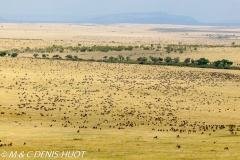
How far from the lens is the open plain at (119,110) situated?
26.2 metres

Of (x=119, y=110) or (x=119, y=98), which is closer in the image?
(x=119, y=110)

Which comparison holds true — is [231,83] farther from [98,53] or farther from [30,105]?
[98,53]

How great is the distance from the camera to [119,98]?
5044cm

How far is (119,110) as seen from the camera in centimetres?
4319

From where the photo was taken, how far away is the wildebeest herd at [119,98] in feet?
120

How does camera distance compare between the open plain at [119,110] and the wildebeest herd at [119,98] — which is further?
the wildebeest herd at [119,98]

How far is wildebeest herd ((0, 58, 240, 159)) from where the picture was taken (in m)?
36.6

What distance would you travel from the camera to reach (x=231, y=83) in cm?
6625

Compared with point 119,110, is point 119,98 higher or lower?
lower

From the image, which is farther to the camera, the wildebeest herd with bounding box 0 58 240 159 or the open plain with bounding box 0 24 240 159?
the wildebeest herd with bounding box 0 58 240 159

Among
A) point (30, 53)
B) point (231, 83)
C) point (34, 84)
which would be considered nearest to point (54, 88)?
point (34, 84)

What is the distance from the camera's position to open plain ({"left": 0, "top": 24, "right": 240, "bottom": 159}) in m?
26.2

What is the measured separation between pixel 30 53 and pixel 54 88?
56286 millimetres

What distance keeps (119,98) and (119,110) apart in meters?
7.32
